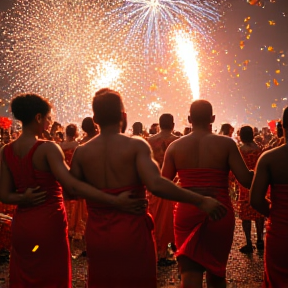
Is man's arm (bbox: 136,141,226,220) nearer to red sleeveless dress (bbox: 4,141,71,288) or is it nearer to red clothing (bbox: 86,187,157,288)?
red clothing (bbox: 86,187,157,288)

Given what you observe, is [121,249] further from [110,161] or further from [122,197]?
[110,161]

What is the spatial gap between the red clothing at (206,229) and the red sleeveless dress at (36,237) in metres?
1.07

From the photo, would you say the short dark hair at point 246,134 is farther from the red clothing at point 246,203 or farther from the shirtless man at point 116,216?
the shirtless man at point 116,216

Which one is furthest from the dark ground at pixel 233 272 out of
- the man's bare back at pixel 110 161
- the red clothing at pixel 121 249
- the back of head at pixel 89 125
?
the man's bare back at pixel 110 161

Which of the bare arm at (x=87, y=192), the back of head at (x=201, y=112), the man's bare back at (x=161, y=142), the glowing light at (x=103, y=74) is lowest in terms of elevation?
the bare arm at (x=87, y=192)

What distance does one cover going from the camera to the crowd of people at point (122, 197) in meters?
3.16

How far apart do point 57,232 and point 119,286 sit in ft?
2.22

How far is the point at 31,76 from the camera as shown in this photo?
34938 mm

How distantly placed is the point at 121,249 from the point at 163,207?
3.75 meters

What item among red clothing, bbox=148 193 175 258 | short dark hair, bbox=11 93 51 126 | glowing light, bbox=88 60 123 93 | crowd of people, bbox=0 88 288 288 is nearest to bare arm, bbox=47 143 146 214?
crowd of people, bbox=0 88 288 288

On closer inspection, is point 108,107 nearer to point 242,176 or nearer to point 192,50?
point 242,176

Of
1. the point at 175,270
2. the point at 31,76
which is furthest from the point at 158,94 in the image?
the point at 175,270

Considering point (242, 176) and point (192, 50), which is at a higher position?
point (192, 50)

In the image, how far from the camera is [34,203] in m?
3.49
